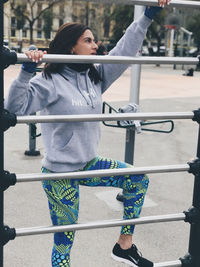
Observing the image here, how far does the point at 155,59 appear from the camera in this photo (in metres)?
2.06

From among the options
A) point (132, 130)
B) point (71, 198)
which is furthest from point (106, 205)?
point (71, 198)

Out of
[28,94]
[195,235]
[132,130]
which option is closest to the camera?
[28,94]

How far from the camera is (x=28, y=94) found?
7.19 feet

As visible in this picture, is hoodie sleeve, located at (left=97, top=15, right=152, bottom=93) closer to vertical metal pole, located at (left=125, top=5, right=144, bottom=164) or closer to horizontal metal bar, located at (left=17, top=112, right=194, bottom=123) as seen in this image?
horizontal metal bar, located at (left=17, top=112, right=194, bottom=123)

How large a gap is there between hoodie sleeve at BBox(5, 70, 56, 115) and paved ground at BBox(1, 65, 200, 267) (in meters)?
1.40

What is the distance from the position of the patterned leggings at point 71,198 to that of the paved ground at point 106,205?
79 centimetres

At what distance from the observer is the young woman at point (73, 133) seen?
7.73 ft

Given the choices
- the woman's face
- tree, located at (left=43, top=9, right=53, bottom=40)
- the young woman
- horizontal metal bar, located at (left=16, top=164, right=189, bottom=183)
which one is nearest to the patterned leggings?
the young woman

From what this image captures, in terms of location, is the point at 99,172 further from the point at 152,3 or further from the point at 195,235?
the point at 152,3

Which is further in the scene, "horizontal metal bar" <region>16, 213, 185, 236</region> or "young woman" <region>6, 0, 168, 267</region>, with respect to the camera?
"young woman" <region>6, 0, 168, 267</region>

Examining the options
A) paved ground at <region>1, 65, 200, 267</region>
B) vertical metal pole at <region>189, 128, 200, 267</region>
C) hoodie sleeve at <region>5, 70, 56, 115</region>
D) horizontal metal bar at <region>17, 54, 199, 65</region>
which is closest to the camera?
horizontal metal bar at <region>17, 54, 199, 65</region>

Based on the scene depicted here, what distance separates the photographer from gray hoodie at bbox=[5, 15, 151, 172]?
231 centimetres

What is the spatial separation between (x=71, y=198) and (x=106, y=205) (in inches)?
79.2

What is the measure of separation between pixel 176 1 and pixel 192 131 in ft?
20.3
